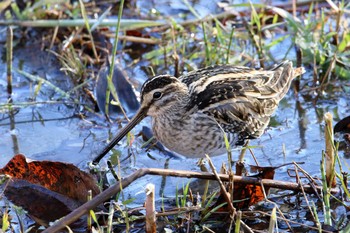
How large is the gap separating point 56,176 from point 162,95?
93 cm

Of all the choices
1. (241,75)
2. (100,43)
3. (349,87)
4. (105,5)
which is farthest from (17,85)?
(349,87)

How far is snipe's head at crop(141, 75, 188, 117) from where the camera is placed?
4.80 m

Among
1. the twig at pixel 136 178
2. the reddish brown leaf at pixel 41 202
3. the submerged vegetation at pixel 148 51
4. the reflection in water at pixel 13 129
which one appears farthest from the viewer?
the submerged vegetation at pixel 148 51

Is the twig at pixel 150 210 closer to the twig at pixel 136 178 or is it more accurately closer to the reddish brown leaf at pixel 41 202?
the twig at pixel 136 178

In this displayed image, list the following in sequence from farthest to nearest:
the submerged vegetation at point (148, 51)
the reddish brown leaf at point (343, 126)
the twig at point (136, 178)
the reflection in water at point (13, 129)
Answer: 1. the submerged vegetation at point (148, 51)
2. the reddish brown leaf at point (343, 126)
3. the reflection in water at point (13, 129)
4. the twig at point (136, 178)

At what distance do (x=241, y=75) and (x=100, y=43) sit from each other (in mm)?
1812

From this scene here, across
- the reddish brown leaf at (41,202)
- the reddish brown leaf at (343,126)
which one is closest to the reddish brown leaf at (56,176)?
the reddish brown leaf at (41,202)

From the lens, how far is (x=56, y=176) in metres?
4.34

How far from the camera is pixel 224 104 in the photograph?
4.92 m

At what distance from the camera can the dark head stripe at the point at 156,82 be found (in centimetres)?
476

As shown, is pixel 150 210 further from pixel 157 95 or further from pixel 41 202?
pixel 157 95

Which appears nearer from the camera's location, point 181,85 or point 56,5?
point 181,85

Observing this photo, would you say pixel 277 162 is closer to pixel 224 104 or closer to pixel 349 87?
pixel 224 104

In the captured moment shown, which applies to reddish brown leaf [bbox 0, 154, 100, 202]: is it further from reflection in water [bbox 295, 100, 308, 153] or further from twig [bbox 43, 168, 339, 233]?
reflection in water [bbox 295, 100, 308, 153]
